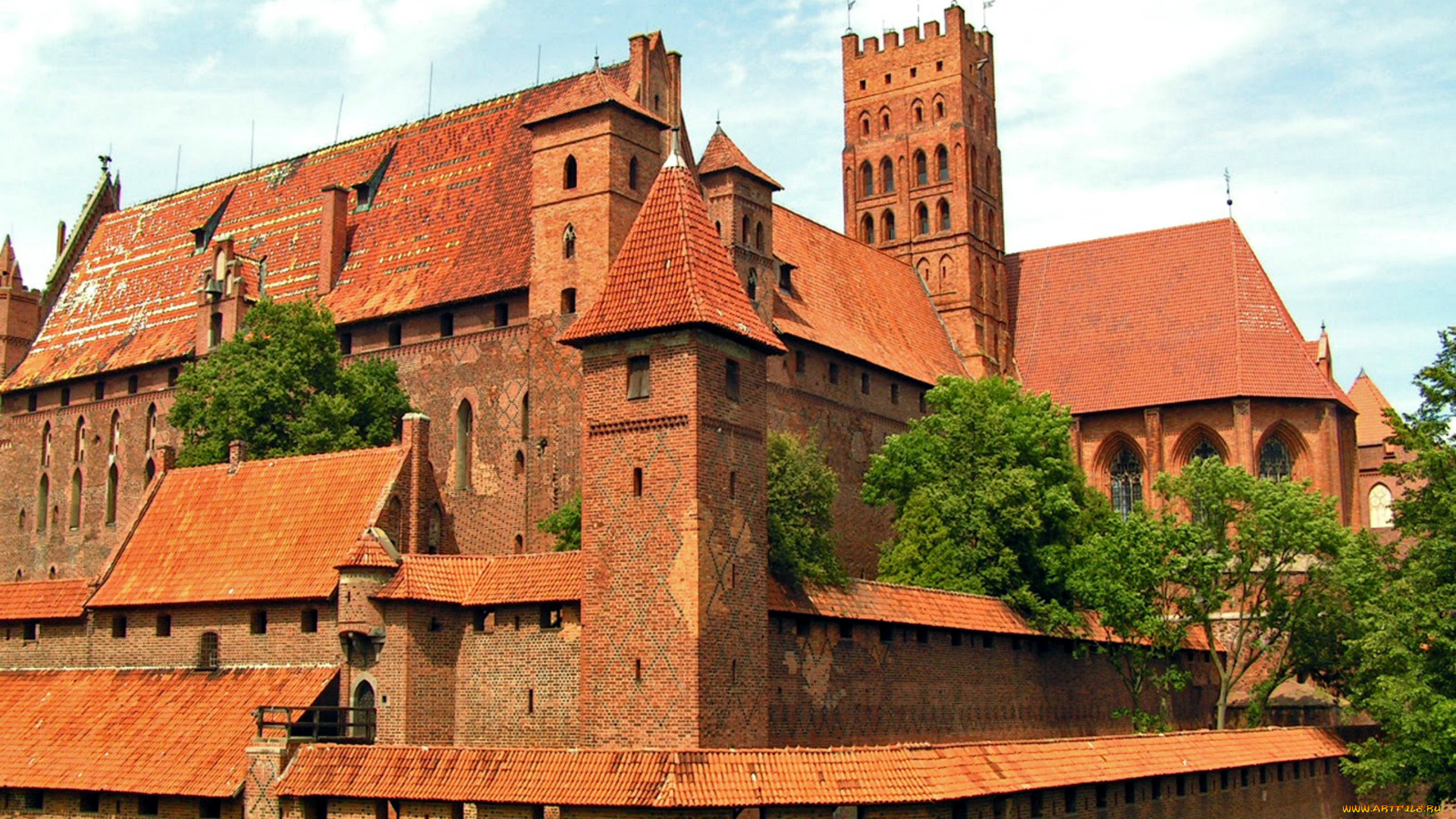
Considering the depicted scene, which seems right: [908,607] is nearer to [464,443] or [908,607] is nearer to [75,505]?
[464,443]

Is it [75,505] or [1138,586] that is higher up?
[75,505]

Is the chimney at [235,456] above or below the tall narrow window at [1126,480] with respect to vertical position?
below

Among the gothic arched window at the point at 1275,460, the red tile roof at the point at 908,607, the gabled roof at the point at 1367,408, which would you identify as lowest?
the red tile roof at the point at 908,607

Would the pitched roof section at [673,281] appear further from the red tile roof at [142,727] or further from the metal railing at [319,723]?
the red tile roof at [142,727]

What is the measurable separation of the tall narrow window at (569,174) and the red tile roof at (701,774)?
1548 centimetres

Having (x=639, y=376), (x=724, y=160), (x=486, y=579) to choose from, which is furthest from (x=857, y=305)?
(x=639, y=376)

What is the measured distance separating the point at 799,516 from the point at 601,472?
600cm

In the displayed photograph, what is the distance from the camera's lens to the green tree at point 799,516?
108 ft

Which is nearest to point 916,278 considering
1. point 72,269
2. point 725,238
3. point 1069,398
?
point 1069,398

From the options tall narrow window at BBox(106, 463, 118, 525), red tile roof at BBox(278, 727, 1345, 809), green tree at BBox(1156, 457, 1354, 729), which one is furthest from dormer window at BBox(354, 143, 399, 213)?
green tree at BBox(1156, 457, 1354, 729)

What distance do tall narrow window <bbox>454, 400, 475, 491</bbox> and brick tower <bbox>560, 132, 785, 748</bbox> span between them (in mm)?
11941

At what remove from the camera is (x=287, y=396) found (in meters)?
42.6

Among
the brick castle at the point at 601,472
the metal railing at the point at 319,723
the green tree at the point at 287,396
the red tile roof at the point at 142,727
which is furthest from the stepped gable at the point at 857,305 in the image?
the red tile roof at the point at 142,727

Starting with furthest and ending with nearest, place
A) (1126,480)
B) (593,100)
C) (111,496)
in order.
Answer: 1. (1126,480)
2. (111,496)
3. (593,100)
